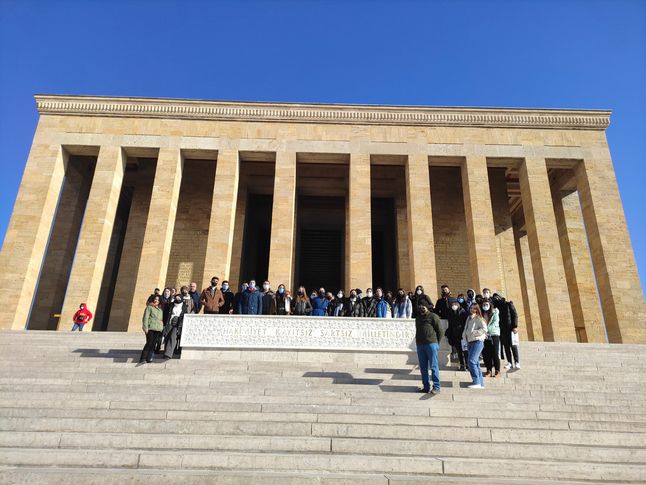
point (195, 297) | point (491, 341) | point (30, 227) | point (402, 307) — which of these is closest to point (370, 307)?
point (402, 307)

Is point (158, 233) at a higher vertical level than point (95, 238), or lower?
higher

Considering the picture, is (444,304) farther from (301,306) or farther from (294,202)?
(294,202)

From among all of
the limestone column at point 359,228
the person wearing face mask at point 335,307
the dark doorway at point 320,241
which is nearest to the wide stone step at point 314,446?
the person wearing face mask at point 335,307

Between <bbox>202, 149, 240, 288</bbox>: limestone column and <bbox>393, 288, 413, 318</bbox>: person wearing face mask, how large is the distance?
260 inches

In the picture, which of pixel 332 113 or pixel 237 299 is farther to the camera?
pixel 332 113

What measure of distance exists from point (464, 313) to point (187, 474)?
608 cm

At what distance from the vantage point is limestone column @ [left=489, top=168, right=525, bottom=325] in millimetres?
18125

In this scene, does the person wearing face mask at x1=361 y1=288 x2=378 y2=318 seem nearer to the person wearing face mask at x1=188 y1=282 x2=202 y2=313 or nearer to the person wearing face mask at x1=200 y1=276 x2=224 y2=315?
the person wearing face mask at x1=200 y1=276 x2=224 y2=315

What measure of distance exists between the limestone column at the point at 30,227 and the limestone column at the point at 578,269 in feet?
63.6

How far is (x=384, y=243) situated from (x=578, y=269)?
314 inches

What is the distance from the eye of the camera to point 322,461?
15.5 ft

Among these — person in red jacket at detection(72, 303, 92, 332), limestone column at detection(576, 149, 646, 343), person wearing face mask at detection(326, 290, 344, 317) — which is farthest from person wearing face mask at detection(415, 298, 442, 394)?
limestone column at detection(576, 149, 646, 343)

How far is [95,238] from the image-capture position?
15.8m

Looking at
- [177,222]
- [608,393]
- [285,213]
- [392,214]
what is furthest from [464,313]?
[177,222]
